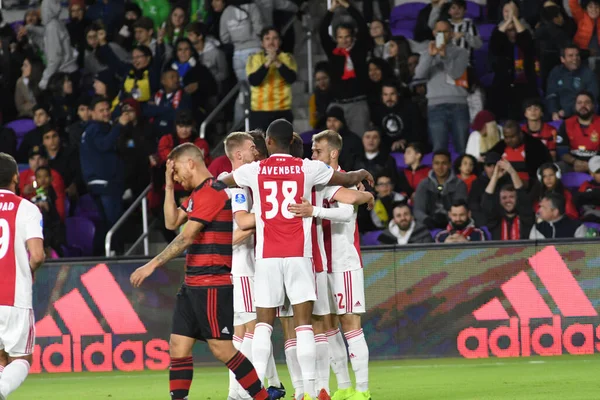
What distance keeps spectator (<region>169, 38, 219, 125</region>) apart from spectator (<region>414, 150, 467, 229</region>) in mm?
4497

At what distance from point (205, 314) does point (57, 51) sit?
41.2ft

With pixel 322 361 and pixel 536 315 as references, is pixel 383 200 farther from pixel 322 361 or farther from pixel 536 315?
pixel 322 361

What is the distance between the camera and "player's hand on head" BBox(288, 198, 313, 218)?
886 centimetres

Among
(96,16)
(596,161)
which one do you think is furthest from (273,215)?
(96,16)

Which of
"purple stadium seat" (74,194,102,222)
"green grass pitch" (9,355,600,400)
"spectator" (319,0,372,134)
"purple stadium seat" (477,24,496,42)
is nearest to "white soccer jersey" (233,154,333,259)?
"green grass pitch" (9,355,600,400)

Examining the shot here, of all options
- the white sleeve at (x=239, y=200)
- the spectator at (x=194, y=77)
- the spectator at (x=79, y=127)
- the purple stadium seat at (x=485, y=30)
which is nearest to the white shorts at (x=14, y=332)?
the white sleeve at (x=239, y=200)

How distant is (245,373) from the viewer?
8.39 m

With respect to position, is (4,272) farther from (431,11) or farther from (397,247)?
(431,11)

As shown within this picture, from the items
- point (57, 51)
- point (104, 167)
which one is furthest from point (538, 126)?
point (57, 51)

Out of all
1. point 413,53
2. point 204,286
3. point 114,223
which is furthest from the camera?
point 413,53

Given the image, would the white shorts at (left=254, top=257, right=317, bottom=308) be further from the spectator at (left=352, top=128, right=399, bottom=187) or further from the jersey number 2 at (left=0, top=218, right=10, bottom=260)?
the spectator at (left=352, top=128, right=399, bottom=187)

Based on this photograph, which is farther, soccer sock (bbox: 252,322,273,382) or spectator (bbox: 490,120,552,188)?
spectator (bbox: 490,120,552,188)

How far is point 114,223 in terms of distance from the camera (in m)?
16.9

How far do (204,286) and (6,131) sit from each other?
37.3 feet
